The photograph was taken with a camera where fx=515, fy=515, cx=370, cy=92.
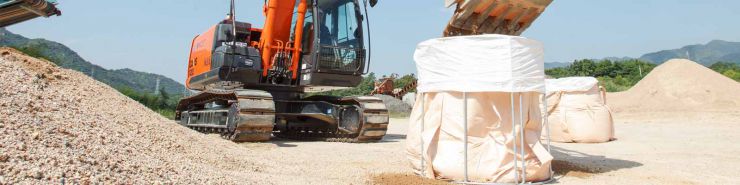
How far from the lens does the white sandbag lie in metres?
4.28

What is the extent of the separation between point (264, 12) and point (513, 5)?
4.77 meters

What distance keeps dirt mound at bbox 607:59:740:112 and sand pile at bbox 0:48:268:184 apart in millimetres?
18431

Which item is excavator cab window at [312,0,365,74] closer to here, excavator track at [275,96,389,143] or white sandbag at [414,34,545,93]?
excavator track at [275,96,389,143]

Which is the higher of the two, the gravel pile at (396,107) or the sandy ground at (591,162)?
the gravel pile at (396,107)

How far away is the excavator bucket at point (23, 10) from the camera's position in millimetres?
13594

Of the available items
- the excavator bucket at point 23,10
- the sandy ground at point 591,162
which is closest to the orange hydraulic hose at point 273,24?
the sandy ground at point 591,162

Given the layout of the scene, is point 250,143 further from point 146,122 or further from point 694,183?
point 694,183

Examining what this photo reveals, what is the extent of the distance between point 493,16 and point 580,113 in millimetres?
3894

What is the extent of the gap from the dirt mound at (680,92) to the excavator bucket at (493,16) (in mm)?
15543

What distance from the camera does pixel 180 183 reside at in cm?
353

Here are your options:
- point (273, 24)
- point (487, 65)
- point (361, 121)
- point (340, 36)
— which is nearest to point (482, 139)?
point (487, 65)

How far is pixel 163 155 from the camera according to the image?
450 centimetres

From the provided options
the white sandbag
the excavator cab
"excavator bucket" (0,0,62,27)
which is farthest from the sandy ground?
"excavator bucket" (0,0,62,27)

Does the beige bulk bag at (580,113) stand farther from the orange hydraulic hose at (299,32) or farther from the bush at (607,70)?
the bush at (607,70)
